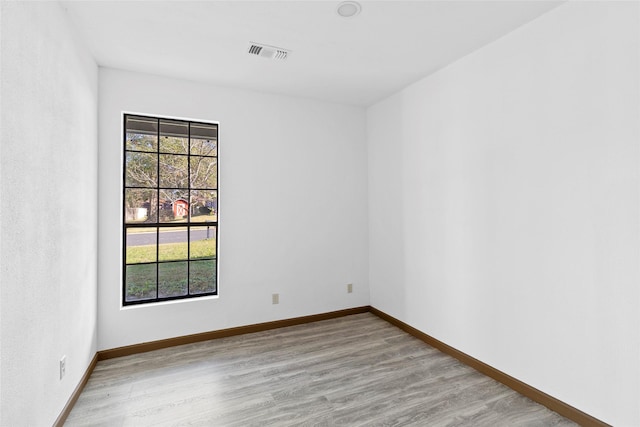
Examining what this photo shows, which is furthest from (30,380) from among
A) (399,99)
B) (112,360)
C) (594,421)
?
(399,99)

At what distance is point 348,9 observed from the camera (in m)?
2.11

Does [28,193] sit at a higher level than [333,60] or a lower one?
lower

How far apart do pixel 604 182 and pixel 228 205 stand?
120 inches

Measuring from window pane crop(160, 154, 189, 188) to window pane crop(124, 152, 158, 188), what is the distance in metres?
0.19

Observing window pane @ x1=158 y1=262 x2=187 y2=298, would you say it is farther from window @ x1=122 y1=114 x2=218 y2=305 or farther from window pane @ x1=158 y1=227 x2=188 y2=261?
window pane @ x1=158 y1=227 x2=188 y2=261

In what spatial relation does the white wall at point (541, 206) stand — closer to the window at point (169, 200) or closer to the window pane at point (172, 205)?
the window at point (169, 200)

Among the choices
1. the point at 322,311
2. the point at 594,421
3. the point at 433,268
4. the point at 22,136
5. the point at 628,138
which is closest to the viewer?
A: the point at 22,136

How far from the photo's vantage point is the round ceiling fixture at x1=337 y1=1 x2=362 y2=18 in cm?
205

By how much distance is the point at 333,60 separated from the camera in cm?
284

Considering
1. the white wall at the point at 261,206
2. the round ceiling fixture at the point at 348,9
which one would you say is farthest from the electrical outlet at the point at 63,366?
the round ceiling fixture at the point at 348,9

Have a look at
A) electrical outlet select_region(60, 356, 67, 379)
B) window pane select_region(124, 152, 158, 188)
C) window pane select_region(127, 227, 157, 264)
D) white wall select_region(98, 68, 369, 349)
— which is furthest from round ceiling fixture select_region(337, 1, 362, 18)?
window pane select_region(127, 227, 157, 264)

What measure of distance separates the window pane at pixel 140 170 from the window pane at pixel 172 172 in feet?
0.61

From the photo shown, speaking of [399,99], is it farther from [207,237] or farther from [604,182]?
[207,237]

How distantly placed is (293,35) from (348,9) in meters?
0.50
